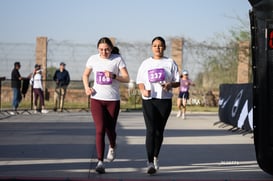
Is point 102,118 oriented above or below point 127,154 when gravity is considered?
above

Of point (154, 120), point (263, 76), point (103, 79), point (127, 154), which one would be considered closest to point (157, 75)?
point (154, 120)

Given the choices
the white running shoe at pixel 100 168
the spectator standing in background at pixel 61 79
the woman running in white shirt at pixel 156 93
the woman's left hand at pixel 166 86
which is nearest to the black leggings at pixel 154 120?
the woman running in white shirt at pixel 156 93

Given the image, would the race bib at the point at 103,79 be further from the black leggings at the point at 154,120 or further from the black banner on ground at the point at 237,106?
the black banner on ground at the point at 237,106

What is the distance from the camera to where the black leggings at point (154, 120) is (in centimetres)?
903

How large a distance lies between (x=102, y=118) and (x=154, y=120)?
71 centimetres

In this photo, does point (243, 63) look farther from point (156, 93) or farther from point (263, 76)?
point (263, 76)

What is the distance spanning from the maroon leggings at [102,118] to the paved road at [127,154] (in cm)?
39

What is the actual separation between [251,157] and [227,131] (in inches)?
228

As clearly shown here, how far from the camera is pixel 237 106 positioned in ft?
52.7

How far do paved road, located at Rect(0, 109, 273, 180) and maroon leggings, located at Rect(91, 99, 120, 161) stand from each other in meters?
0.39

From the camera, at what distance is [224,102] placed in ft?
60.0

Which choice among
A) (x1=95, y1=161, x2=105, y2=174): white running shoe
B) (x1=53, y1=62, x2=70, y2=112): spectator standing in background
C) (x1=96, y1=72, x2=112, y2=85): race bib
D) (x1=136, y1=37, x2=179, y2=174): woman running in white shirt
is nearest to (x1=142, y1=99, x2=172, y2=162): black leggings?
(x1=136, y1=37, x2=179, y2=174): woman running in white shirt

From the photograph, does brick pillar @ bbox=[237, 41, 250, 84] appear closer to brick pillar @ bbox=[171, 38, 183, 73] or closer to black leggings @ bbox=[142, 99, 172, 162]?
brick pillar @ bbox=[171, 38, 183, 73]

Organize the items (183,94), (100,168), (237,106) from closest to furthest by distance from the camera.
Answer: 1. (100,168)
2. (237,106)
3. (183,94)
